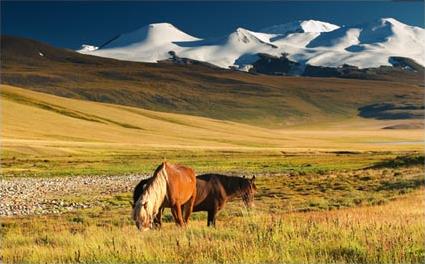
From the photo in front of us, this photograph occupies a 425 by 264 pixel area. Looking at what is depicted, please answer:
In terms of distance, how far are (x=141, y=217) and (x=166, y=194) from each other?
4.52 feet

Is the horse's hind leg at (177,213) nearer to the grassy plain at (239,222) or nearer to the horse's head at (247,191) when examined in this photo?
the grassy plain at (239,222)

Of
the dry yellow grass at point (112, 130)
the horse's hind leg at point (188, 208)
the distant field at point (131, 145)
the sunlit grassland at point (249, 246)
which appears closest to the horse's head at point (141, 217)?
the sunlit grassland at point (249, 246)

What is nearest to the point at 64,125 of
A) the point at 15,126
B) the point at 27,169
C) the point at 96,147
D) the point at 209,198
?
the point at 15,126

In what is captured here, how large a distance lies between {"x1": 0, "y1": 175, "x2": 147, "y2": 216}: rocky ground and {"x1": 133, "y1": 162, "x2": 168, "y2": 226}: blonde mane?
49.4ft

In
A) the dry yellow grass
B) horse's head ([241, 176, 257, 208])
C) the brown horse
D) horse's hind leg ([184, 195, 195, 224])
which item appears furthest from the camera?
the dry yellow grass

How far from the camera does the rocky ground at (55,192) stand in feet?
97.3

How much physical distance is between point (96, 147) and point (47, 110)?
63.6 metres

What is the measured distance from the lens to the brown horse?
1345 centimetres

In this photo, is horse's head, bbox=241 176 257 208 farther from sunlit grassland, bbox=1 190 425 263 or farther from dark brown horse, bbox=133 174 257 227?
sunlit grassland, bbox=1 190 425 263

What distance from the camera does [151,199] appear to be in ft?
45.2

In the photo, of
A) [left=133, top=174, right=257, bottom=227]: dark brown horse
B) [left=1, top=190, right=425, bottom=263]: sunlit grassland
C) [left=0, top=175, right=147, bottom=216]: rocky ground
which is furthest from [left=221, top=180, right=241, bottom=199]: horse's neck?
[left=0, top=175, right=147, bottom=216]: rocky ground

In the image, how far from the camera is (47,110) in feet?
512

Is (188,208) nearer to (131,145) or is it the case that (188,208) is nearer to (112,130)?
(131,145)

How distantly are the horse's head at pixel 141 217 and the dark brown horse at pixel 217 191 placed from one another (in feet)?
11.7
